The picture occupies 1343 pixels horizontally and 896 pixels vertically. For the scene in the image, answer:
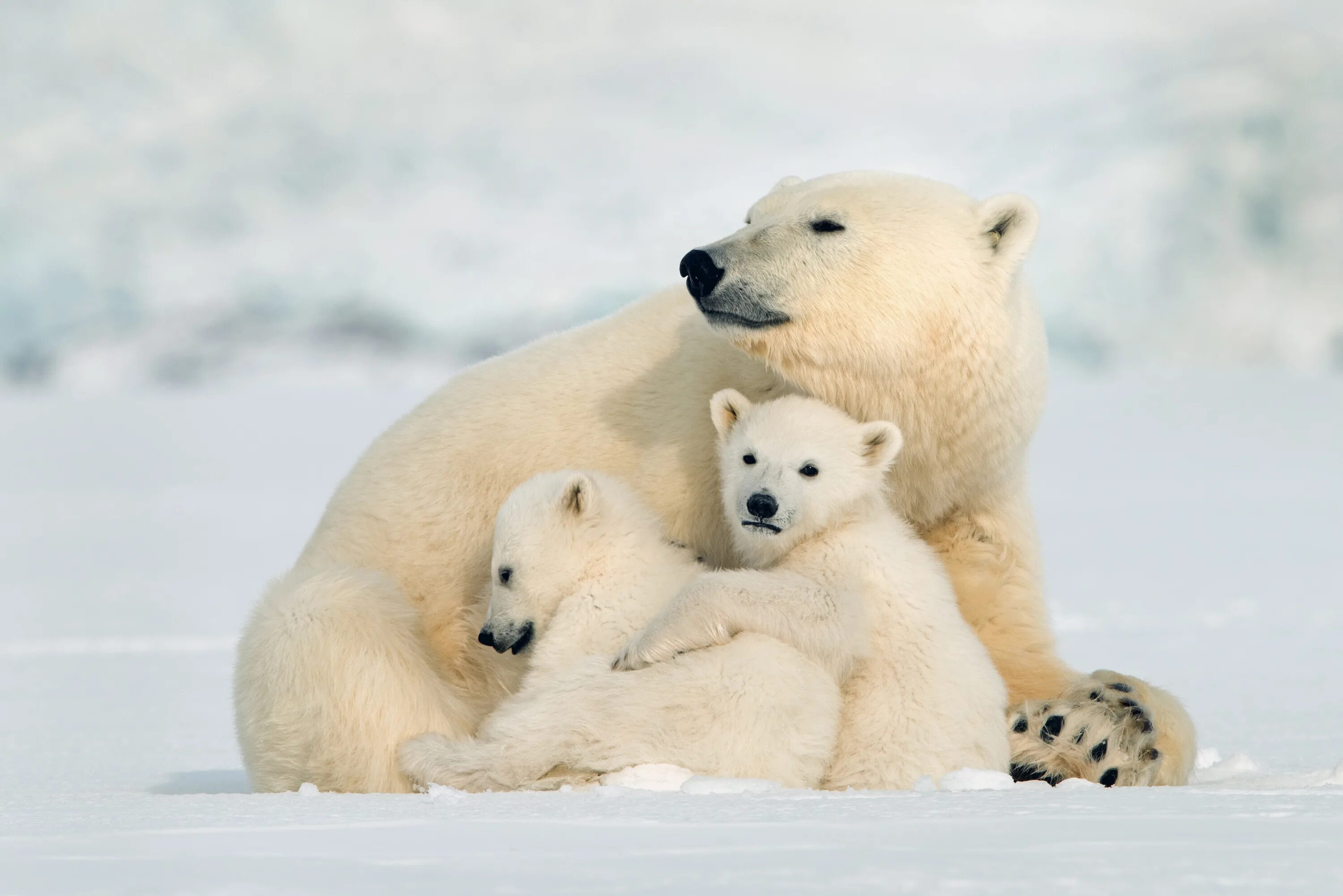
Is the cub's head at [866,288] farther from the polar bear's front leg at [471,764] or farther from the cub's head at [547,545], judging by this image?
the polar bear's front leg at [471,764]

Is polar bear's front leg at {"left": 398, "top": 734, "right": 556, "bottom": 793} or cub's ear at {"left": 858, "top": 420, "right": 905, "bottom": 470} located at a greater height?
cub's ear at {"left": 858, "top": 420, "right": 905, "bottom": 470}

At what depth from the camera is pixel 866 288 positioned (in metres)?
3.55

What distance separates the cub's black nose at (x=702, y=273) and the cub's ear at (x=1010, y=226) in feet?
2.19

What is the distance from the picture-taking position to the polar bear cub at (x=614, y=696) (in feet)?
10.1

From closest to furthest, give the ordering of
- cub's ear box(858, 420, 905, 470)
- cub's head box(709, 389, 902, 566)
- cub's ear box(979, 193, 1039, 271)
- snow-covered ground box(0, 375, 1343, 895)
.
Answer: snow-covered ground box(0, 375, 1343, 895), cub's head box(709, 389, 902, 566), cub's ear box(858, 420, 905, 470), cub's ear box(979, 193, 1039, 271)

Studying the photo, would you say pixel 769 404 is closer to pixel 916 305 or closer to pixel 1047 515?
pixel 916 305

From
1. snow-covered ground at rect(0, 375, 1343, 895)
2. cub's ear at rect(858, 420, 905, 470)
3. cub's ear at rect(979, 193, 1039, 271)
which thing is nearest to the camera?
snow-covered ground at rect(0, 375, 1343, 895)

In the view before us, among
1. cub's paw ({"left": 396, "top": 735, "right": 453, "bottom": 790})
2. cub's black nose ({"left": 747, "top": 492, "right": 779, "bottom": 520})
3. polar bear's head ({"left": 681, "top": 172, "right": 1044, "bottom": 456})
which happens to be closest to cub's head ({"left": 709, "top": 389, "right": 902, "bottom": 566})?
cub's black nose ({"left": 747, "top": 492, "right": 779, "bottom": 520})

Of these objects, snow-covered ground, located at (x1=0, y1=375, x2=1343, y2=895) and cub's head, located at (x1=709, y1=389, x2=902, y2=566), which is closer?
snow-covered ground, located at (x1=0, y1=375, x2=1343, y2=895)

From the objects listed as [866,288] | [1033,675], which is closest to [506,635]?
[866,288]

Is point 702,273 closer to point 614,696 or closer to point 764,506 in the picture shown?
point 764,506

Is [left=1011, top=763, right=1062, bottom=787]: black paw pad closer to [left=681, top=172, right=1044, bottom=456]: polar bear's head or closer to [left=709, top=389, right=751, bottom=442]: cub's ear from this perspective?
[left=681, top=172, right=1044, bottom=456]: polar bear's head

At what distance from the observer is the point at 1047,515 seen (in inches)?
681

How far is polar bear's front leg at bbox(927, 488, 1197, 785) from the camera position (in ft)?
11.6
